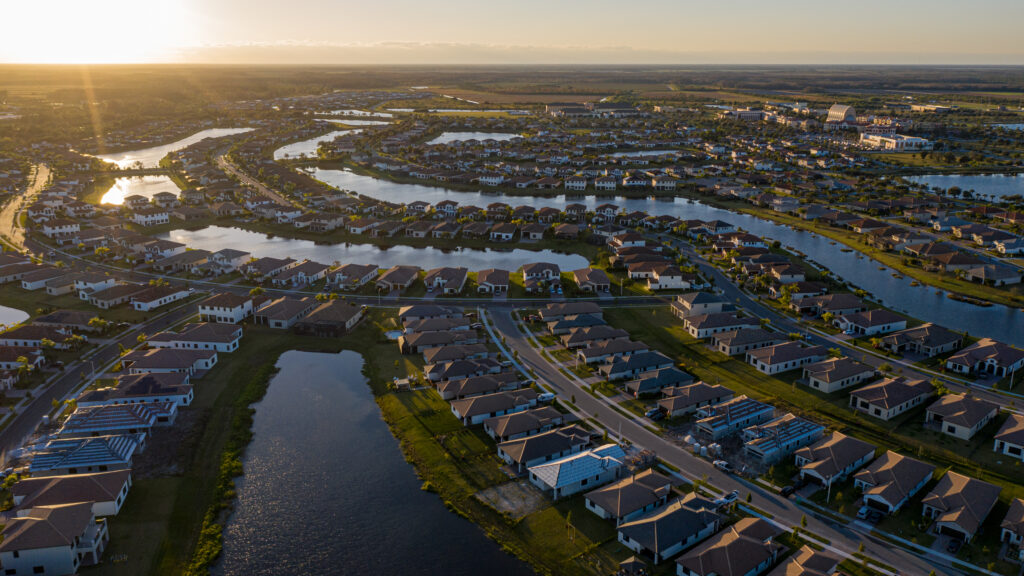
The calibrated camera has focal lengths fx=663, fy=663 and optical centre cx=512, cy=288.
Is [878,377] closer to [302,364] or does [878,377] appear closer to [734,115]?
[302,364]

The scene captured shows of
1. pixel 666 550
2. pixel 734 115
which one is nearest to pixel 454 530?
pixel 666 550

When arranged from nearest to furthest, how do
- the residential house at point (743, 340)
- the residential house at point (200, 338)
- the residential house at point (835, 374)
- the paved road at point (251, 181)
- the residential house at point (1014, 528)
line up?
the residential house at point (1014, 528) → the residential house at point (835, 374) → the residential house at point (743, 340) → the residential house at point (200, 338) → the paved road at point (251, 181)

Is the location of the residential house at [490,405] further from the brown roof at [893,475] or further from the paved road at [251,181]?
the paved road at [251,181]

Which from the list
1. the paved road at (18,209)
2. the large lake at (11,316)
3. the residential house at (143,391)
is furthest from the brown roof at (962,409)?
the paved road at (18,209)

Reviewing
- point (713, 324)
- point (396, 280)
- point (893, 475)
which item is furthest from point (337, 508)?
point (396, 280)

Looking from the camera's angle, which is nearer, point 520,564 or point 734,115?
point 520,564

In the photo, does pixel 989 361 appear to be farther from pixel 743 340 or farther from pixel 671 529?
pixel 671 529

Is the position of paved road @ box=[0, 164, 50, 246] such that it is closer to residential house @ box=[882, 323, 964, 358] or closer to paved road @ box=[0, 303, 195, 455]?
paved road @ box=[0, 303, 195, 455]

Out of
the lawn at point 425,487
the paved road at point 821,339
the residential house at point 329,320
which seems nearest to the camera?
the lawn at point 425,487
